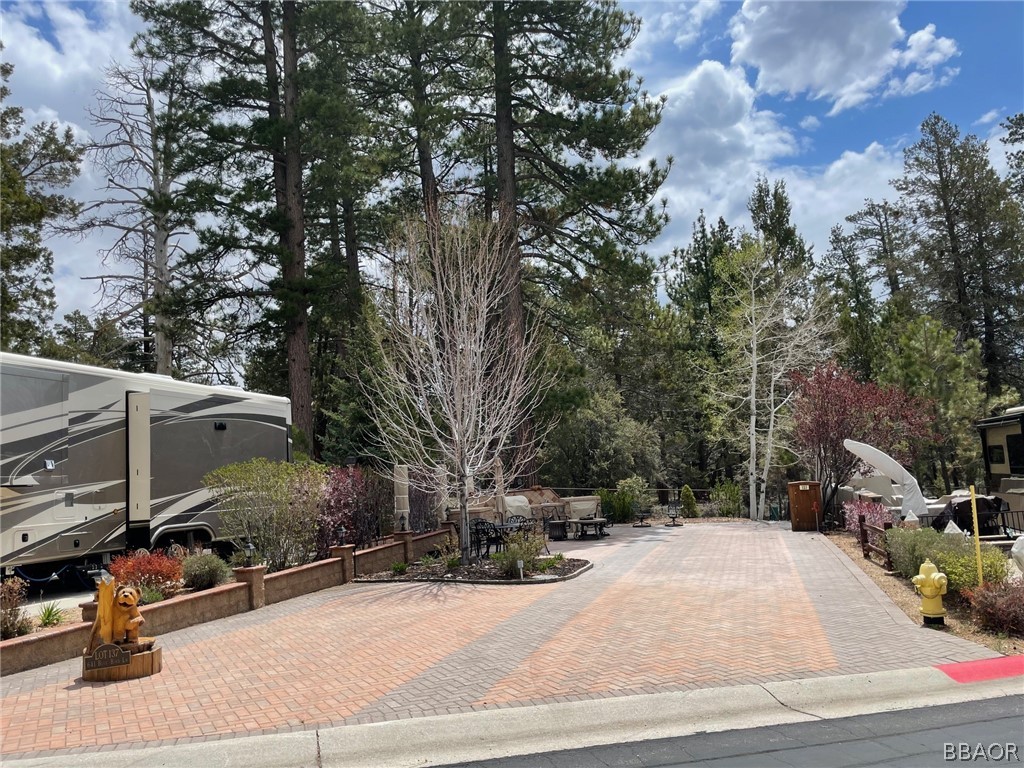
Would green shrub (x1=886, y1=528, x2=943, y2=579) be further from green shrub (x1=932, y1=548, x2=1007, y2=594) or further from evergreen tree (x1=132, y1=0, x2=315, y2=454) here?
evergreen tree (x1=132, y1=0, x2=315, y2=454)

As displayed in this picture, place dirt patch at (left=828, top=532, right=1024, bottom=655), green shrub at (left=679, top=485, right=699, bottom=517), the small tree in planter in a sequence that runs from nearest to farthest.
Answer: dirt patch at (left=828, top=532, right=1024, bottom=655) < the small tree in planter < green shrub at (left=679, top=485, right=699, bottom=517)

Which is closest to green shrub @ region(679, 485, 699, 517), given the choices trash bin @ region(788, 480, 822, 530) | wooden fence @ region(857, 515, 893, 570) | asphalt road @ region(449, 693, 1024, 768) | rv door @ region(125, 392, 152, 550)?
trash bin @ region(788, 480, 822, 530)

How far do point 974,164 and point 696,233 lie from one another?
12.1 meters

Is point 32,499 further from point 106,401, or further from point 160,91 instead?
point 160,91

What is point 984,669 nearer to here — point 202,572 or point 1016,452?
point 202,572

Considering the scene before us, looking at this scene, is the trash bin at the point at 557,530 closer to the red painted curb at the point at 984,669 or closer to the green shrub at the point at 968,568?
the green shrub at the point at 968,568

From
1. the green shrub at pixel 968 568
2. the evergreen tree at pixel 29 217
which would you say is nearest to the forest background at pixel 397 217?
the evergreen tree at pixel 29 217

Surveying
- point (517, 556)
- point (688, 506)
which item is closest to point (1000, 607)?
point (517, 556)

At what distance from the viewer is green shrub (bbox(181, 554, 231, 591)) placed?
1096 cm

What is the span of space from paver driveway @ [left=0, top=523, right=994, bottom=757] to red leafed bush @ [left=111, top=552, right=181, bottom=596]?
3.49ft

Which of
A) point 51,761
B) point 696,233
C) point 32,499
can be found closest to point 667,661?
point 51,761

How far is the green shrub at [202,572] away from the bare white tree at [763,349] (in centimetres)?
1784

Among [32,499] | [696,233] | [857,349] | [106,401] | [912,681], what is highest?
[696,233]

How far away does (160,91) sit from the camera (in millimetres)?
21875
